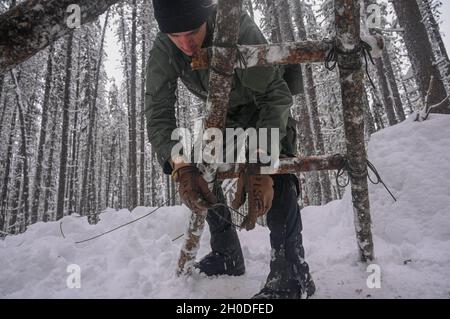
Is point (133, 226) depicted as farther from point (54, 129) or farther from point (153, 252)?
point (54, 129)

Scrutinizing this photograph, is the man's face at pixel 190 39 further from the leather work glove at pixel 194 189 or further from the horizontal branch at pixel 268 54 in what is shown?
the leather work glove at pixel 194 189

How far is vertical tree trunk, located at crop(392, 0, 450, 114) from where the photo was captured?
23.5 feet

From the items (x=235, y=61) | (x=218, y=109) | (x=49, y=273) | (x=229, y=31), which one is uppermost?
(x=229, y=31)

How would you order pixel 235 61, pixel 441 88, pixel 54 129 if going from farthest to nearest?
1. pixel 54 129
2. pixel 441 88
3. pixel 235 61

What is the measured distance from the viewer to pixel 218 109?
2.33m

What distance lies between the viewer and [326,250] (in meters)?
3.65

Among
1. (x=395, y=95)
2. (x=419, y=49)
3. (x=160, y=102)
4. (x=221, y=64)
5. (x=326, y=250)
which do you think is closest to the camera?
(x=221, y=64)

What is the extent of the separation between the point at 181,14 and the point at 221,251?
7.34 feet

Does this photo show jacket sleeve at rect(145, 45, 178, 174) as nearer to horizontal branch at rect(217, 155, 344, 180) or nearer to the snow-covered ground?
horizontal branch at rect(217, 155, 344, 180)

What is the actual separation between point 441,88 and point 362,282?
21.5 ft

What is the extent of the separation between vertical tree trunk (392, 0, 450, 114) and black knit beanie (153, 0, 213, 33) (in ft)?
22.4

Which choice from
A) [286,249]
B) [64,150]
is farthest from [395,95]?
[64,150]

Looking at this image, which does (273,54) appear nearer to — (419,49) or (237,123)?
(237,123)
